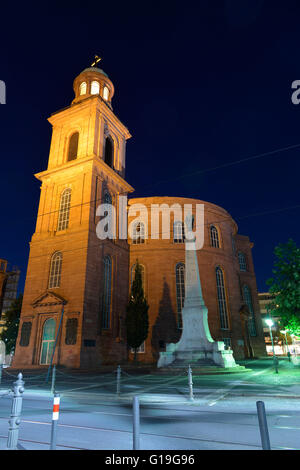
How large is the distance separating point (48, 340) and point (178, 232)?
61.1 ft

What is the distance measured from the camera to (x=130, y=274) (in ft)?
112

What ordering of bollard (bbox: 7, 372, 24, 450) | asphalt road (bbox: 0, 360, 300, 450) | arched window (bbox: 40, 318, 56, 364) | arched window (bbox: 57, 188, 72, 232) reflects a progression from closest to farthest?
bollard (bbox: 7, 372, 24, 450), asphalt road (bbox: 0, 360, 300, 450), arched window (bbox: 40, 318, 56, 364), arched window (bbox: 57, 188, 72, 232)

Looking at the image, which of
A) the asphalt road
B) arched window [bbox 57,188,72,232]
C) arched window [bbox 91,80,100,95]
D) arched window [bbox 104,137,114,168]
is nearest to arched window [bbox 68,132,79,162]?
arched window [bbox 104,137,114,168]

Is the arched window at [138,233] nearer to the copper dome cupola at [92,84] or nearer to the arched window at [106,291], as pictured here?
the arched window at [106,291]

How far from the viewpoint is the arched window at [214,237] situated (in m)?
38.1

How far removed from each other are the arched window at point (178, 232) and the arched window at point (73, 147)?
1387 centimetres

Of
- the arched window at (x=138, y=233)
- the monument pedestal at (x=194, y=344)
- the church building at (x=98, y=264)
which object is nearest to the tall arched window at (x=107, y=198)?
the church building at (x=98, y=264)

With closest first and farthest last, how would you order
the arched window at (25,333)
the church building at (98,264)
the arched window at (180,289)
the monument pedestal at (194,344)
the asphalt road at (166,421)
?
1. the asphalt road at (166,421)
2. the monument pedestal at (194,344)
3. the church building at (98,264)
4. the arched window at (25,333)
5. the arched window at (180,289)

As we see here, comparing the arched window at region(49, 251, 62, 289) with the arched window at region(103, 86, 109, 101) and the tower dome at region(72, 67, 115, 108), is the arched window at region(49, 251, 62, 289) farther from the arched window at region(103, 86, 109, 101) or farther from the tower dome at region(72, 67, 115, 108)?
the arched window at region(103, 86, 109, 101)

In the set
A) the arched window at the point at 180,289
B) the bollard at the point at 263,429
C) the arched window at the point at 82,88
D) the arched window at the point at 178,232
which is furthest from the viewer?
the arched window at the point at 82,88

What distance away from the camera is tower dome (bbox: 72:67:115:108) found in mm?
37256

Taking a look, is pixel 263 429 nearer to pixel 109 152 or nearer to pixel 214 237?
pixel 109 152

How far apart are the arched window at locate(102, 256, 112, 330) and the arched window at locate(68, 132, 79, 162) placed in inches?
467
